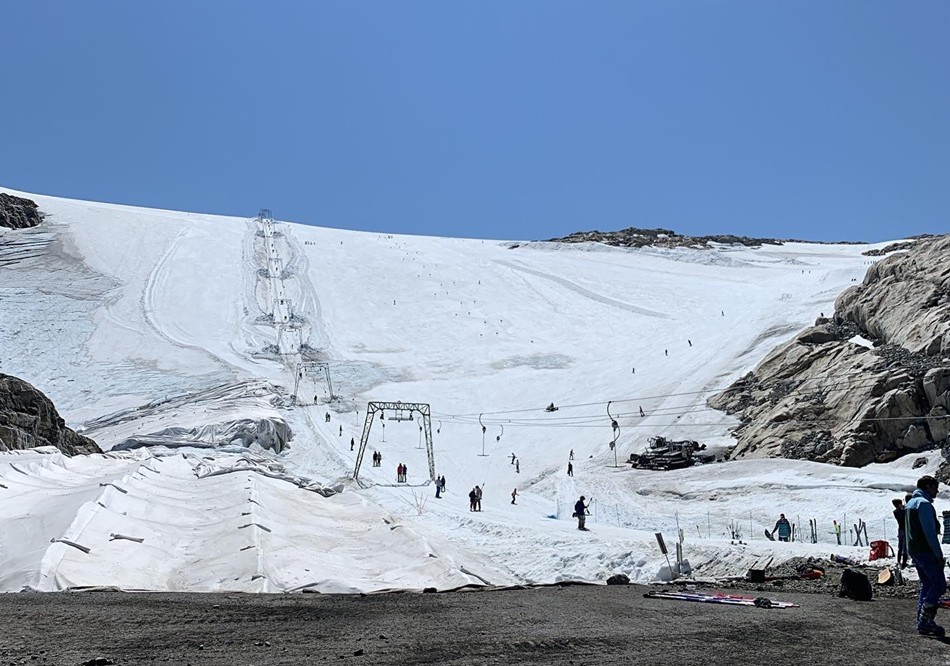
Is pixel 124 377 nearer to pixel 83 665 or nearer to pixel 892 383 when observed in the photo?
pixel 892 383

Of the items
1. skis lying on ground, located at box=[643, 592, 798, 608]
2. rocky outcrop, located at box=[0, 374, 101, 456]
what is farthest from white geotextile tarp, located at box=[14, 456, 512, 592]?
rocky outcrop, located at box=[0, 374, 101, 456]

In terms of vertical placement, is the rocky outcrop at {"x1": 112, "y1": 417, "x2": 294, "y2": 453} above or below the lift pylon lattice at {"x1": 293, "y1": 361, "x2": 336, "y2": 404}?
below

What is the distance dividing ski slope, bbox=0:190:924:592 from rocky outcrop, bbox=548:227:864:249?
5.27 meters

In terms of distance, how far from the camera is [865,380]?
30.1 m

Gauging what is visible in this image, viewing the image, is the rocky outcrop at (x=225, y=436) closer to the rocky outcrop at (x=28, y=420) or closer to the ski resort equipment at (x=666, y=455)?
the rocky outcrop at (x=28, y=420)

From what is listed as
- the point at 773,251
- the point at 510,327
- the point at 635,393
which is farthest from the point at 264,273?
the point at 773,251

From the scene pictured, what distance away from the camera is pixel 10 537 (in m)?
12.8

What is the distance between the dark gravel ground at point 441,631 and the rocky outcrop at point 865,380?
2020 centimetres

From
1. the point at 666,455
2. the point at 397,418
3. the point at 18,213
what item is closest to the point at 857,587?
the point at 666,455

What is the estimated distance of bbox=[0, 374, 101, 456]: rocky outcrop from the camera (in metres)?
24.5

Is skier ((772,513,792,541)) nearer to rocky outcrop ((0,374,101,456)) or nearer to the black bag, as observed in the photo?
the black bag

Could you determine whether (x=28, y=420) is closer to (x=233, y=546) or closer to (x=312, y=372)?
(x=233, y=546)

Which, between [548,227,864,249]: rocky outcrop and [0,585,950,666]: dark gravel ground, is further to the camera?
[548,227,864,249]: rocky outcrop

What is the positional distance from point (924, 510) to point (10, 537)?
12797 mm
